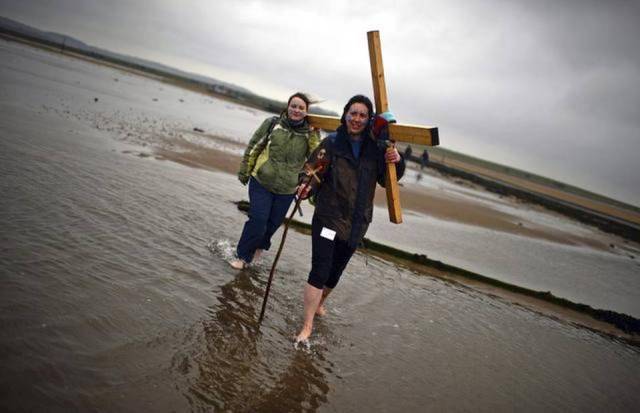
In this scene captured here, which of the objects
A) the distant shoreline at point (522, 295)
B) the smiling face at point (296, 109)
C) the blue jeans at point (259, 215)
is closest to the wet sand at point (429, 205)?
the distant shoreline at point (522, 295)

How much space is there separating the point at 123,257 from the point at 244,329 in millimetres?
1699

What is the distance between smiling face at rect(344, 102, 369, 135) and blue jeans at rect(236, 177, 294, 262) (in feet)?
5.27

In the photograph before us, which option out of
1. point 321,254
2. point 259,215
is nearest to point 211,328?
point 321,254

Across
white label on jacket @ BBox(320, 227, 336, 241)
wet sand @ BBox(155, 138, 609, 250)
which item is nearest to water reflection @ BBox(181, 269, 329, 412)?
white label on jacket @ BBox(320, 227, 336, 241)

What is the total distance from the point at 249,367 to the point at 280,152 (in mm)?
2587

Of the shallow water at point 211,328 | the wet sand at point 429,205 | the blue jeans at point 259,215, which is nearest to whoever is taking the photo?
the shallow water at point 211,328

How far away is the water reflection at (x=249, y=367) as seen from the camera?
2695mm

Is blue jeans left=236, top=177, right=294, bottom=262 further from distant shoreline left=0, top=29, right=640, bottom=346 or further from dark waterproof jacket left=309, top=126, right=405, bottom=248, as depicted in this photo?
distant shoreline left=0, top=29, right=640, bottom=346

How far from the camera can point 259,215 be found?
4.81m

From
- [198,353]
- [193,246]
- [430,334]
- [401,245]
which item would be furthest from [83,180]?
[401,245]

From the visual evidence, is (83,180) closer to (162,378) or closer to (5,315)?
(5,315)

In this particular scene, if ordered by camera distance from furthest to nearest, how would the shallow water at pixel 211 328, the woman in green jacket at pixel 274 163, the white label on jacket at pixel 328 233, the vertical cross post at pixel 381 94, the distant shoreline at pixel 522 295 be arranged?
the distant shoreline at pixel 522 295, the woman in green jacket at pixel 274 163, the vertical cross post at pixel 381 94, the white label on jacket at pixel 328 233, the shallow water at pixel 211 328

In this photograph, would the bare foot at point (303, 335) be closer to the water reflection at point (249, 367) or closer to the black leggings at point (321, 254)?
the water reflection at point (249, 367)

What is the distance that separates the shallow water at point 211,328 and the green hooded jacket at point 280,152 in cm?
126
